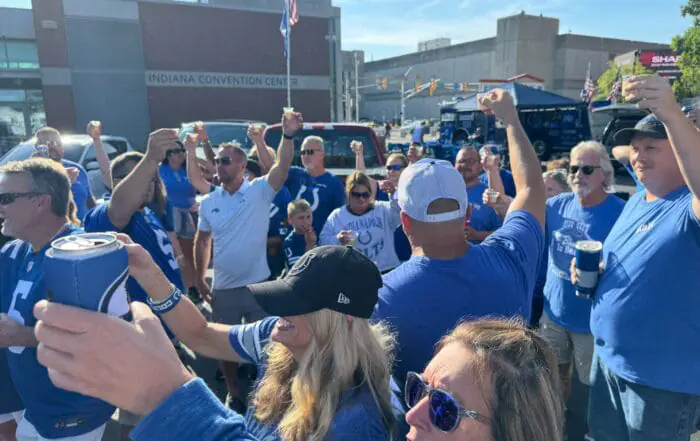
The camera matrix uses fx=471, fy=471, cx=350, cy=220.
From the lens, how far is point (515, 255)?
1.98 meters

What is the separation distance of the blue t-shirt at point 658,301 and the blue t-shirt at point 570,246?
2.29 feet

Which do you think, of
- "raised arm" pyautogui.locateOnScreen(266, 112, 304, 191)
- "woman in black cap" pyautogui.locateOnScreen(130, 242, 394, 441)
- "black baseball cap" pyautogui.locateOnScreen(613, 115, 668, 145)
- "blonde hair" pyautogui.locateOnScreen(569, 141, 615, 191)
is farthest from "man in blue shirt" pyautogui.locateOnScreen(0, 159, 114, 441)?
"blonde hair" pyautogui.locateOnScreen(569, 141, 615, 191)

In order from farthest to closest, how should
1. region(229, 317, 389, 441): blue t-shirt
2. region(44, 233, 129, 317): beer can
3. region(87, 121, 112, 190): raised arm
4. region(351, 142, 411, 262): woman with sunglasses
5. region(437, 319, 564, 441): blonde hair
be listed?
region(87, 121, 112, 190): raised arm → region(351, 142, 411, 262): woman with sunglasses → region(229, 317, 389, 441): blue t-shirt → region(437, 319, 564, 441): blonde hair → region(44, 233, 129, 317): beer can

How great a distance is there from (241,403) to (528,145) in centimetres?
291

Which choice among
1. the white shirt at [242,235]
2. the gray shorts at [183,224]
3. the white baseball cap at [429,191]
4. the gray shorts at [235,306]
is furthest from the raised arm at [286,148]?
the gray shorts at [183,224]

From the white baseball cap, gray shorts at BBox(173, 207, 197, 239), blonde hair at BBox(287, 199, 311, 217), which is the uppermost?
the white baseball cap

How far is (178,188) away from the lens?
5812 mm

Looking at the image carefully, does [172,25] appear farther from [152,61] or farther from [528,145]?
[528,145]

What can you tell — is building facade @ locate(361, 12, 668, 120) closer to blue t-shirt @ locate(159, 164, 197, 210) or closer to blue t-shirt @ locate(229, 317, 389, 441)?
blue t-shirt @ locate(159, 164, 197, 210)

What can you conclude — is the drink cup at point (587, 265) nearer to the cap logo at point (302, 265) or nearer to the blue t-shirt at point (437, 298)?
the blue t-shirt at point (437, 298)

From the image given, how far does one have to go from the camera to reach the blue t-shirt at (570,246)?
3.05 metres

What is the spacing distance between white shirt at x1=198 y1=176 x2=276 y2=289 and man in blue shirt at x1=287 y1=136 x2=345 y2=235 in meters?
0.97

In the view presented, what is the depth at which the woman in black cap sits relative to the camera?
1336 millimetres

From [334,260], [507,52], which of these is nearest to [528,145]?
[334,260]
